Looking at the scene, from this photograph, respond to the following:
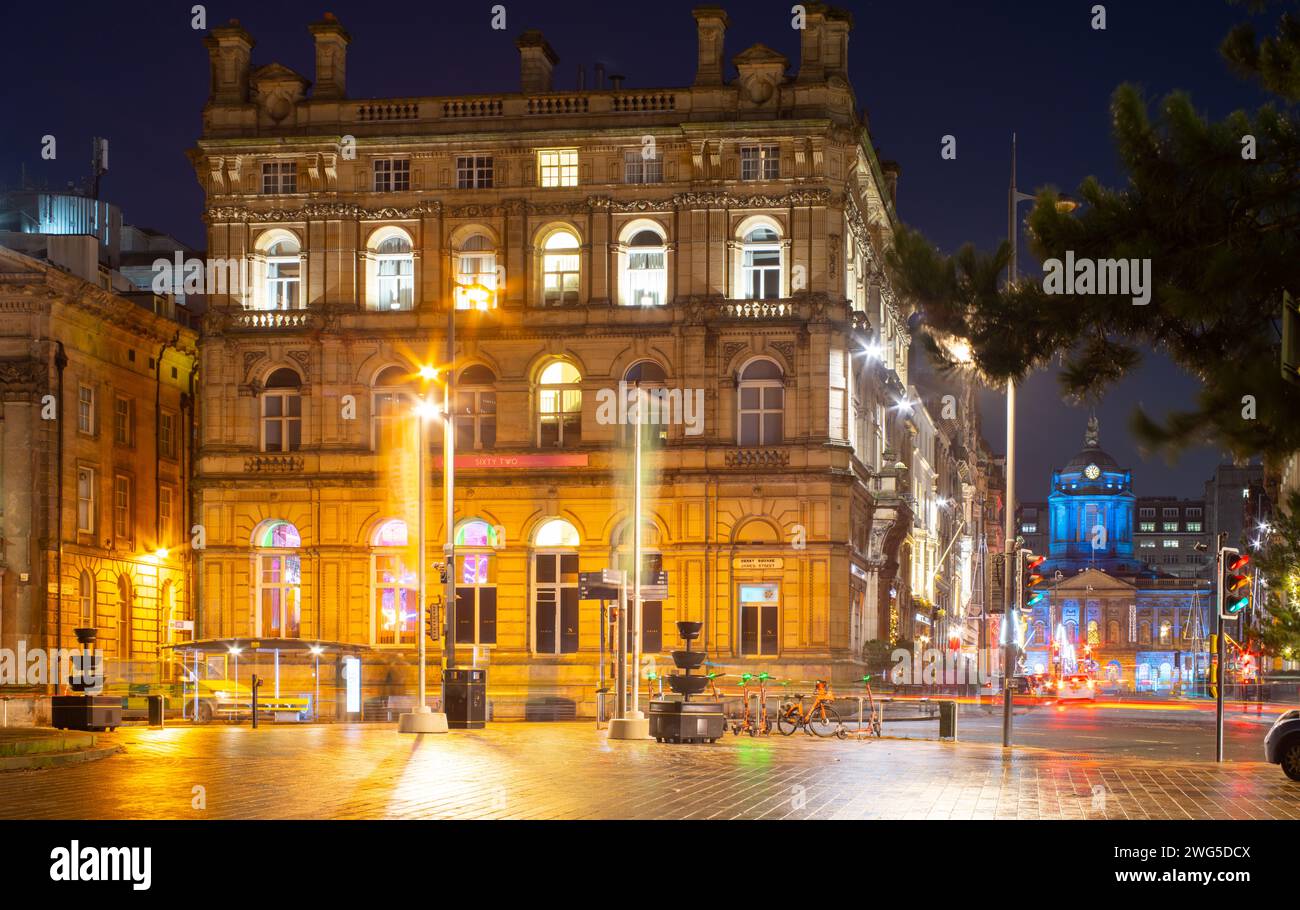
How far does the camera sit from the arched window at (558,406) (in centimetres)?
6022

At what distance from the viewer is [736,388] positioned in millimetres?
58938

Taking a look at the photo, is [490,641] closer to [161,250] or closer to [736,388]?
[736,388]

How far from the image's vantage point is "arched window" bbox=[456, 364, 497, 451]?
199ft

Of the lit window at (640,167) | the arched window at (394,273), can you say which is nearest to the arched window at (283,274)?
the arched window at (394,273)

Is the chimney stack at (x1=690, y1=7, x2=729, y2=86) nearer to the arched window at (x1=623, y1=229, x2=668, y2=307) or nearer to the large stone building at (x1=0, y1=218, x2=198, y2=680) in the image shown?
the arched window at (x1=623, y1=229, x2=668, y2=307)

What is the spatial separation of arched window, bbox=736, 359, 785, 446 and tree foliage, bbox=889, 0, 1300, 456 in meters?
38.7

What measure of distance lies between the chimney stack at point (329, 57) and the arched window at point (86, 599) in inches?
712

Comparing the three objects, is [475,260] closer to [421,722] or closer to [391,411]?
[391,411]

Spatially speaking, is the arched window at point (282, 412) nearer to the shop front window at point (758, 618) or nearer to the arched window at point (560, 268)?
the arched window at point (560, 268)

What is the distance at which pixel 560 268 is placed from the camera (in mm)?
60875

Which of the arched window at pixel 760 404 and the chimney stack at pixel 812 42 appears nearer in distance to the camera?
the chimney stack at pixel 812 42

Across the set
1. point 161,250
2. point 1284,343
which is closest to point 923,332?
point 1284,343

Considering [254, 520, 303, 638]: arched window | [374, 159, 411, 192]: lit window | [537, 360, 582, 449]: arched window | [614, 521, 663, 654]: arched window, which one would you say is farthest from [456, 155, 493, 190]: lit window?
[254, 520, 303, 638]: arched window
